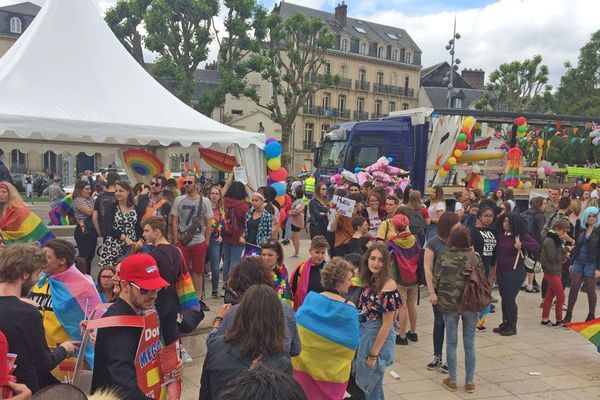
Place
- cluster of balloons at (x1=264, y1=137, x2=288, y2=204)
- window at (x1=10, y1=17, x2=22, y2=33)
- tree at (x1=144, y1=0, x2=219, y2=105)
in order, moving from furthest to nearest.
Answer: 1. window at (x1=10, y1=17, x2=22, y2=33)
2. tree at (x1=144, y1=0, x2=219, y2=105)
3. cluster of balloons at (x1=264, y1=137, x2=288, y2=204)

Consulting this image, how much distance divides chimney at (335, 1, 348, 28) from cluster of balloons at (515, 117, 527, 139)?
4171cm

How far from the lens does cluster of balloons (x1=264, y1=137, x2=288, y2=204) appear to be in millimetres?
8539

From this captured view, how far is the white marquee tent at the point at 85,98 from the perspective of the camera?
6641mm

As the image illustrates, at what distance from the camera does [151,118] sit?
24.8 feet

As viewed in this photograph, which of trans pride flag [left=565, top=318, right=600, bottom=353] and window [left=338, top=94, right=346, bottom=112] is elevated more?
window [left=338, top=94, right=346, bottom=112]

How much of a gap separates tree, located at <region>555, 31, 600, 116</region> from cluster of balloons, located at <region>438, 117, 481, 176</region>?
2611 centimetres

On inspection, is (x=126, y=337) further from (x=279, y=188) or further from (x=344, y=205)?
(x=279, y=188)

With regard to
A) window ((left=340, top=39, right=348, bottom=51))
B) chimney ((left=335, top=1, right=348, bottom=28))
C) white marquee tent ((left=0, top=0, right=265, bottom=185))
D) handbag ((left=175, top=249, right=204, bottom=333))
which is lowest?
handbag ((left=175, top=249, right=204, bottom=333))

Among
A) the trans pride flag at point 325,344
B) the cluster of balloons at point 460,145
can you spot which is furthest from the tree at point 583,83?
the trans pride flag at point 325,344

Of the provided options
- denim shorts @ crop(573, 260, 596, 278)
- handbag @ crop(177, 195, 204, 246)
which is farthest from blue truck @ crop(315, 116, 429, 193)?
handbag @ crop(177, 195, 204, 246)

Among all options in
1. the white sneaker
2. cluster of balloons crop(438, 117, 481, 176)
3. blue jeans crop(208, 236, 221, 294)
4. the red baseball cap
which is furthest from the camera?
cluster of balloons crop(438, 117, 481, 176)

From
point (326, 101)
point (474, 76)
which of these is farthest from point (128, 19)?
point (474, 76)

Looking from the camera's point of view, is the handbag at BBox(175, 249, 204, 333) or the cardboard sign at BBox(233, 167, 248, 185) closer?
the handbag at BBox(175, 249, 204, 333)

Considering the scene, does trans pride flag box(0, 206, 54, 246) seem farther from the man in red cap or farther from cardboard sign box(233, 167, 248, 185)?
the man in red cap
